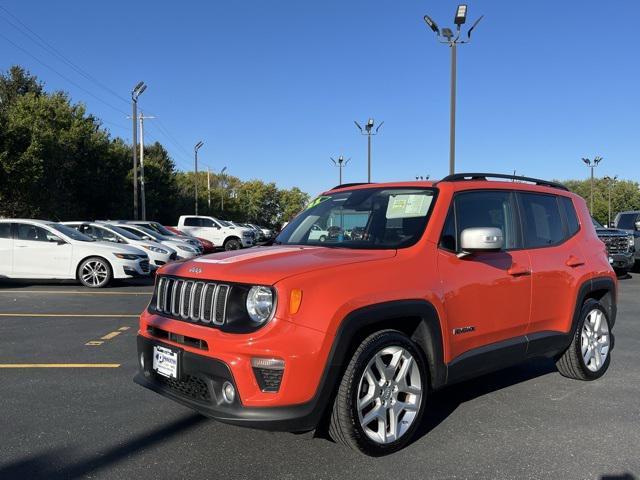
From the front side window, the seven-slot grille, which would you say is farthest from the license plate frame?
the front side window

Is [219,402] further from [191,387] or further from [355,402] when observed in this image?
[355,402]

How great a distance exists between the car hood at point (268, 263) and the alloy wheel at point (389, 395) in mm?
639

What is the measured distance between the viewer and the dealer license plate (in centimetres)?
336

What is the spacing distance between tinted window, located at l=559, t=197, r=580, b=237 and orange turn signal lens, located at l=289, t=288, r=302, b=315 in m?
3.09

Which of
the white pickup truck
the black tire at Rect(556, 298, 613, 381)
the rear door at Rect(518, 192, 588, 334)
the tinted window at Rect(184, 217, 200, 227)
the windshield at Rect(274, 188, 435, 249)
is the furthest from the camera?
the tinted window at Rect(184, 217, 200, 227)

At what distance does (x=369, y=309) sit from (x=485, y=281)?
1.13 meters

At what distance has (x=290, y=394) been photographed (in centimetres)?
300

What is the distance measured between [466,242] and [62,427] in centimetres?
310

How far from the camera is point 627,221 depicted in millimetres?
16859

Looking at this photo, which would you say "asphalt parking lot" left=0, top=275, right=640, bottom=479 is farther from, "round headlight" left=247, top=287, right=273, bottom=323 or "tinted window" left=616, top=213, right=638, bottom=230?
"tinted window" left=616, top=213, right=638, bottom=230

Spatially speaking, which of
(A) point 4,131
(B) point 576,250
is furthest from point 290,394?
(A) point 4,131

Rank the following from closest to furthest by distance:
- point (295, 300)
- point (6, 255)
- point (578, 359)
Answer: point (295, 300) → point (578, 359) → point (6, 255)

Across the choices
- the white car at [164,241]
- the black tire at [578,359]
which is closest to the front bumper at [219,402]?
the black tire at [578,359]

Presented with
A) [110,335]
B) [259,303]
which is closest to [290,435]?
[259,303]
